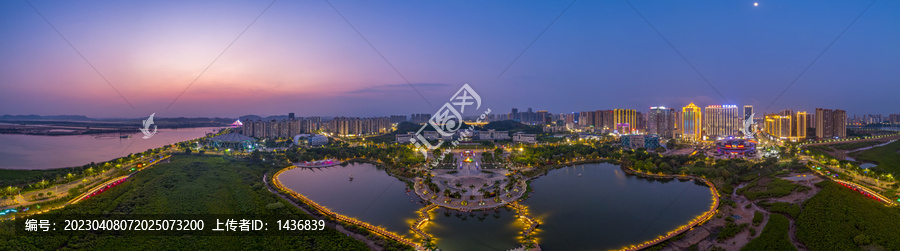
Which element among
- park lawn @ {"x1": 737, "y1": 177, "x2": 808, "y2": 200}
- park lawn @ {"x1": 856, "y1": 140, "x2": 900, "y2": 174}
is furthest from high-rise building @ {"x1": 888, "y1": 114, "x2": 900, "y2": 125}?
park lawn @ {"x1": 737, "y1": 177, "x2": 808, "y2": 200}

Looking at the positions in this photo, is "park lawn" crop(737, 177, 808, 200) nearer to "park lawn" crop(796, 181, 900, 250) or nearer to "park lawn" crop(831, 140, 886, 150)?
"park lawn" crop(796, 181, 900, 250)

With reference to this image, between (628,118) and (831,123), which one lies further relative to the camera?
(628,118)

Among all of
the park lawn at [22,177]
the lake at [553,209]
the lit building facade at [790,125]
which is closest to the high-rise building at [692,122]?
the lit building facade at [790,125]

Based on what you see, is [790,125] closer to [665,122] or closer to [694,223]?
[665,122]

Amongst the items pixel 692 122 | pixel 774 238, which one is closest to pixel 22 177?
pixel 774 238

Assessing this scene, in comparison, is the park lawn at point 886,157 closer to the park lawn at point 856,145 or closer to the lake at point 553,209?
the park lawn at point 856,145

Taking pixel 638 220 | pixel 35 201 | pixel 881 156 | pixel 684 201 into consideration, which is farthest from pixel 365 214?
pixel 881 156

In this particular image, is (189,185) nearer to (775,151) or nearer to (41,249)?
(41,249)
